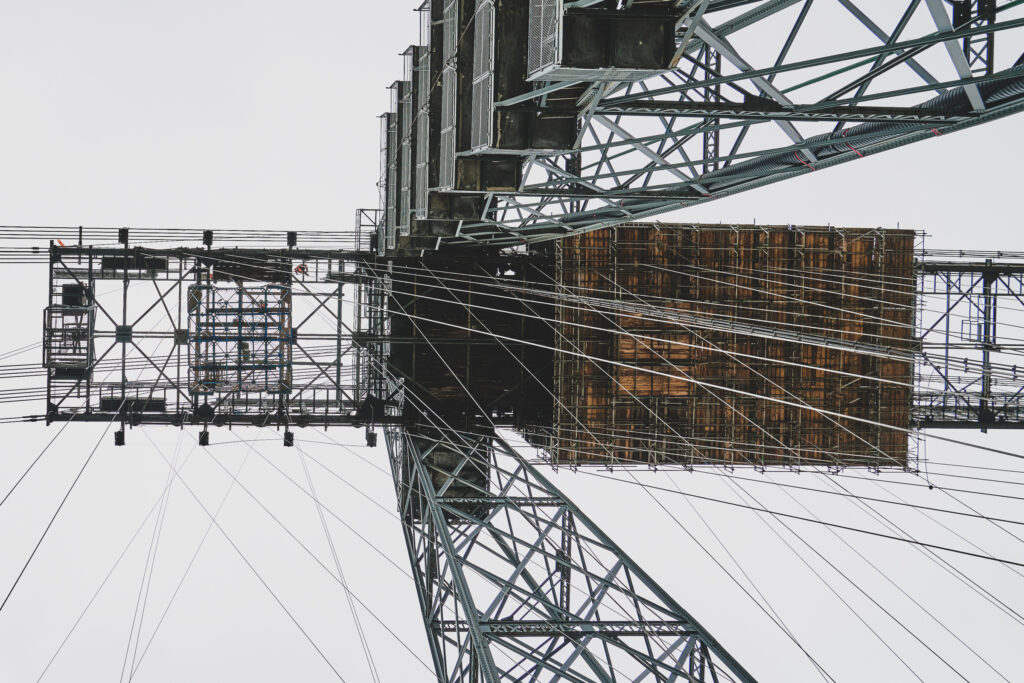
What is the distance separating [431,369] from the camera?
21.5 metres

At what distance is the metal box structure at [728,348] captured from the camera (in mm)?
22375

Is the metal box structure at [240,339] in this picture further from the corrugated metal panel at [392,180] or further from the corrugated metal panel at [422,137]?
the corrugated metal panel at [422,137]

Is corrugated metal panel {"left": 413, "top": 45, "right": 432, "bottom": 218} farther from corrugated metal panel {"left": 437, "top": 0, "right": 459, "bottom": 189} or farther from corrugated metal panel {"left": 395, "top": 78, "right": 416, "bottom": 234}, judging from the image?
corrugated metal panel {"left": 437, "top": 0, "right": 459, "bottom": 189}

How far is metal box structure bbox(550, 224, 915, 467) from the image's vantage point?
22375 mm

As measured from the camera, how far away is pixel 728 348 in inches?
909

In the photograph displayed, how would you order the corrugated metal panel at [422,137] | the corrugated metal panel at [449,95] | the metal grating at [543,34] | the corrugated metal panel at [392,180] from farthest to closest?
the corrugated metal panel at [392,180] < the corrugated metal panel at [422,137] < the corrugated metal panel at [449,95] < the metal grating at [543,34]

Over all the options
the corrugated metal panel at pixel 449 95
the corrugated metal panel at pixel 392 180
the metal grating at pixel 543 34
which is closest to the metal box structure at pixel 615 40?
the metal grating at pixel 543 34

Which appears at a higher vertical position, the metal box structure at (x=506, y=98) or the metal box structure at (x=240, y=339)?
the metal box structure at (x=506, y=98)

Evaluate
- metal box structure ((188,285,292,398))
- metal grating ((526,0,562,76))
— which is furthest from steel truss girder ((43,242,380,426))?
metal grating ((526,0,562,76))

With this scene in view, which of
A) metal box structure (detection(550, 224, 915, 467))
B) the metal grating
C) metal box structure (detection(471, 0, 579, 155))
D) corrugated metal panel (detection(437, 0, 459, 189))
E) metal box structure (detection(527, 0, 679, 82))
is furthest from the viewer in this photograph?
metal box structure (detection(550, 224, 915, 467))

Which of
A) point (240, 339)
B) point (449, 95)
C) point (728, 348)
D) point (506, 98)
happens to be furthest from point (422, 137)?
point (728, 348)

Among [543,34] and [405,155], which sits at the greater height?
[405,155]

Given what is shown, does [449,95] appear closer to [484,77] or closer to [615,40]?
[484,77]

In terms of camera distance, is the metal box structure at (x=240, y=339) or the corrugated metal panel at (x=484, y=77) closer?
the corrugated metal panel at (x=484, y=77)
